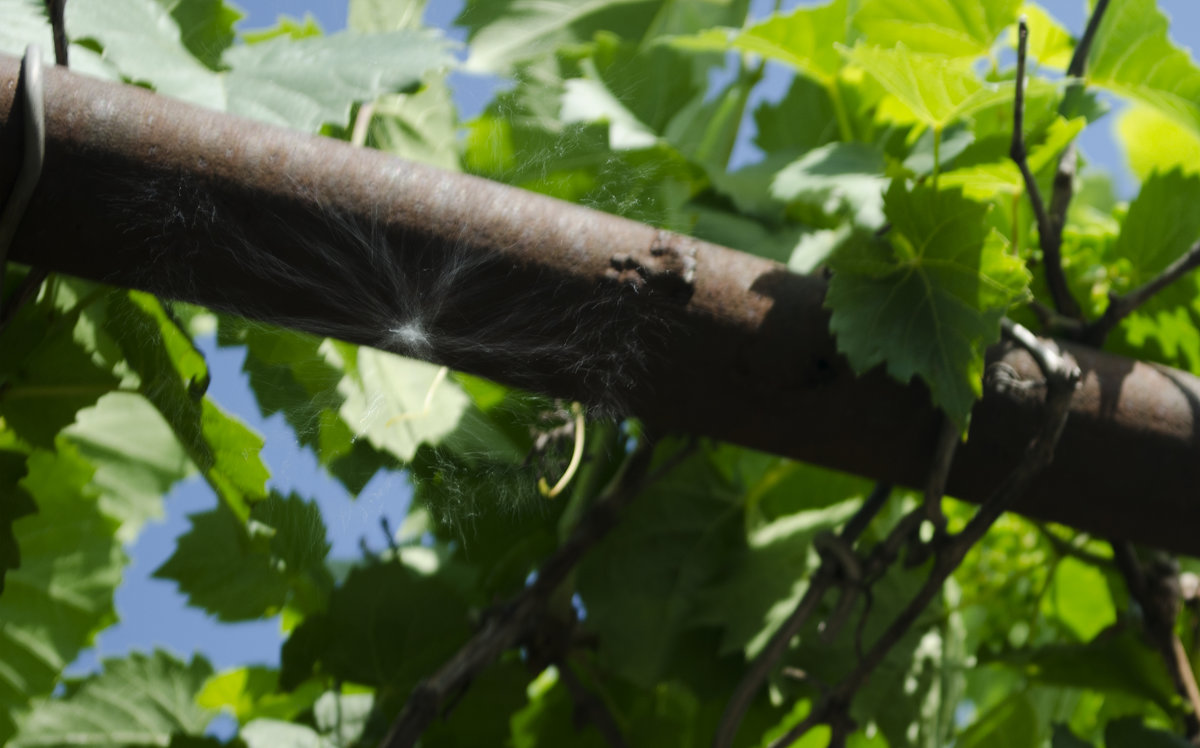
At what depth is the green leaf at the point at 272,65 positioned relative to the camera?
1.97ft

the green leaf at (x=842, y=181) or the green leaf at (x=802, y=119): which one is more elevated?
the green leaf at (x=842, y=181)

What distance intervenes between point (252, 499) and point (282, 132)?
9.9 inches

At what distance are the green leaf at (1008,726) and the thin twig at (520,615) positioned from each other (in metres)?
0.40

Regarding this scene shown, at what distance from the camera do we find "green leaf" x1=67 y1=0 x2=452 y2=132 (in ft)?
1.97

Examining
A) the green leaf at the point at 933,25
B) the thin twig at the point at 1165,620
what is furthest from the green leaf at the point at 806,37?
the thin twig at the point at 1165,620

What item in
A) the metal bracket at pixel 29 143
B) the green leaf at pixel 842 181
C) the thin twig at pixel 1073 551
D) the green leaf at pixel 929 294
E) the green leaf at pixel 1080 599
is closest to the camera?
the metal bracket at pixel 29 143

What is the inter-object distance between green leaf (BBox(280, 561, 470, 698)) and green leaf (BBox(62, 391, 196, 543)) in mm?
249

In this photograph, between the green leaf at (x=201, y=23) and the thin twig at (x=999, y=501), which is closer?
the thin twig at (x=999, y=501)

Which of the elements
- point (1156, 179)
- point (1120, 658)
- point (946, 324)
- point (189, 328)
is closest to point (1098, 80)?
point (1156, 179)

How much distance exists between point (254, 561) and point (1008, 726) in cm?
70

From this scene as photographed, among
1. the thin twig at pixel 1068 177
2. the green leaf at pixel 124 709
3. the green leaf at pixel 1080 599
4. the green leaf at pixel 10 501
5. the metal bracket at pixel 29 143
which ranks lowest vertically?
the green leaf at pixel 124 709

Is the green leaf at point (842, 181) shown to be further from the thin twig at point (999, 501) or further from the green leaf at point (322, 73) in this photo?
the green leaf at point (322, 73)

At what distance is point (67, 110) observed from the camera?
451 millimetres

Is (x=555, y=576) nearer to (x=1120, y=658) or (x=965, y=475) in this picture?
(x=965, y=475)
